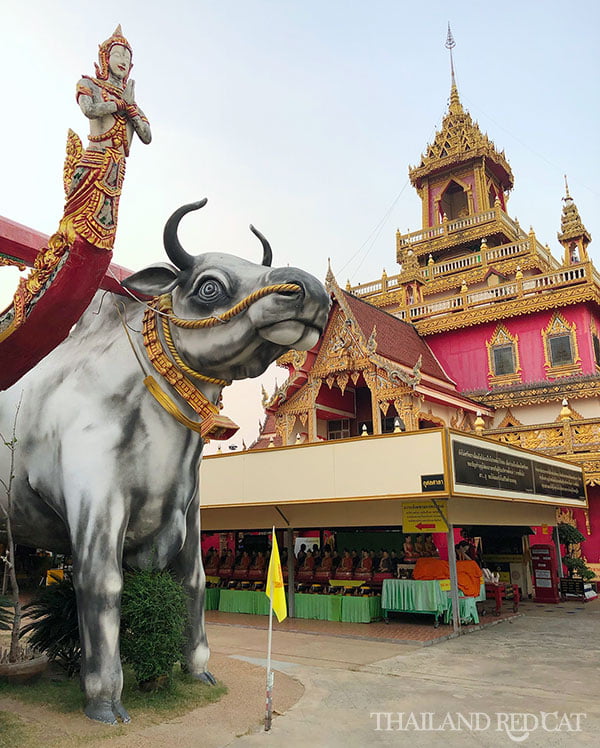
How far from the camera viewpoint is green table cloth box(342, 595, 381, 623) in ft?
40.2

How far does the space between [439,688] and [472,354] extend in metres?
16.2

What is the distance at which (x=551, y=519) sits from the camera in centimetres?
1644

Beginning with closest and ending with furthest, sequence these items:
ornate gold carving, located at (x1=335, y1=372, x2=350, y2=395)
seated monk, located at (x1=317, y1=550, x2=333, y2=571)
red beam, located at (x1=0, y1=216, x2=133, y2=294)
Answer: red beam, located at (x1=0, y1=216, x2=133, y2=294) < seated monk, located at (x1=317, y1=550, x2=333, y2=571) < ornate gold carving, located at (x1=335, y1=372, x2=350, y2=395)

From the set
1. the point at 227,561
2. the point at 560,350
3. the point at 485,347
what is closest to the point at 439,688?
the point at 227,561

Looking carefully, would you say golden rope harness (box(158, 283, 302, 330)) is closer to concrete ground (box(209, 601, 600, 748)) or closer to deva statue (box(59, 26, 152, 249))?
deva statue (box(59, 26, 152, 249))

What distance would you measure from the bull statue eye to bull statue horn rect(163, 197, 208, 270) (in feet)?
1.01

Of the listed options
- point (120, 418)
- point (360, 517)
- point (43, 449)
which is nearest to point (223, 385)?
point (120, 418)

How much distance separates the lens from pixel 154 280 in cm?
569

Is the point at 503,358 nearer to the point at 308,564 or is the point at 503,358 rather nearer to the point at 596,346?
the point at 596,346

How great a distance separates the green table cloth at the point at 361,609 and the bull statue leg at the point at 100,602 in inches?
309

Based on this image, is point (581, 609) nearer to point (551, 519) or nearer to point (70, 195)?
point (551, 519)

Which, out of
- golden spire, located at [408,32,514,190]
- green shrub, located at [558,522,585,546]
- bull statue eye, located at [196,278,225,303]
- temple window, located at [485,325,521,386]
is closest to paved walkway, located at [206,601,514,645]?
green shrub, located at [558,522,585,546]

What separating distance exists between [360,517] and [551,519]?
6963mm

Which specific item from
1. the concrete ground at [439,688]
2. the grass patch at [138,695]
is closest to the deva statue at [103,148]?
the grass patch at [138,695]
